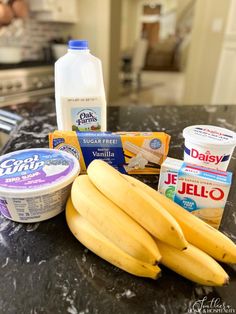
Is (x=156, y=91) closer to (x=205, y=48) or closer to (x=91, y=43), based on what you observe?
(x=205, y=48)

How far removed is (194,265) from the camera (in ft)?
1.17

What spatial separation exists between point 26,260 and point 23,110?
0.96 metres

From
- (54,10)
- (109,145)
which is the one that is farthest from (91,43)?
(109,145)

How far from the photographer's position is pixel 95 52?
3014mm

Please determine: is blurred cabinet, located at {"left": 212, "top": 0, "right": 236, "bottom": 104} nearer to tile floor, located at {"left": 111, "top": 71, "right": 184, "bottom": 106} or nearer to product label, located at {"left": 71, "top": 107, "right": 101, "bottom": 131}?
tile floor, located at {"left": 111, "top": 71, "right": 184, "bottom": 106}

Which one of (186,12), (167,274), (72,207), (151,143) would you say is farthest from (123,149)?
(186,12)

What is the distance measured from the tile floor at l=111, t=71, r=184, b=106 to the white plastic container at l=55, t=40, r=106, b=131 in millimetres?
3017

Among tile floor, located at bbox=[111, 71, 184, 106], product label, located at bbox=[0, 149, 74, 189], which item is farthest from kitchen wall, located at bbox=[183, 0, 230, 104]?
product label, located at bbox=[0, 149, 74, 189]

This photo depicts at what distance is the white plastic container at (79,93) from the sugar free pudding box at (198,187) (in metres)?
0.28

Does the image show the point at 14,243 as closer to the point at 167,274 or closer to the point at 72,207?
the point at 72,207

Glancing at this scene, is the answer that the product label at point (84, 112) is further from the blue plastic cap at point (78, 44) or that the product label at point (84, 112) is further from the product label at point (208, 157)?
the product label at point (208, 157)

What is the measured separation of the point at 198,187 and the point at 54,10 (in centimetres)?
266

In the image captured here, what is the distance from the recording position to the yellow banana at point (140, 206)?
355 millimetres

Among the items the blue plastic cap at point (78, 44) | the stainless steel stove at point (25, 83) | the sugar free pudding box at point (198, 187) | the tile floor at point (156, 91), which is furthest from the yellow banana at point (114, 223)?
the tile floor at point (156, 91)
